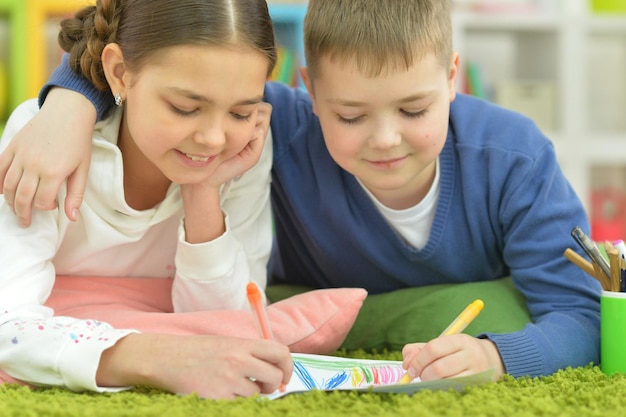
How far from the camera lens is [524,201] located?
1.31m

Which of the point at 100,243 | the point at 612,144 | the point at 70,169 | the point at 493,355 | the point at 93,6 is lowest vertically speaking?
the point at 612,144

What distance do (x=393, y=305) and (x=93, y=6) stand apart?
2.10 ft

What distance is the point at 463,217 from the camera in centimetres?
139

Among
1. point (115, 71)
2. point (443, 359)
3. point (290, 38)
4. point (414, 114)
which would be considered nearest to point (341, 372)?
point (443, 359)

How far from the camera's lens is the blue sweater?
1.28 meters

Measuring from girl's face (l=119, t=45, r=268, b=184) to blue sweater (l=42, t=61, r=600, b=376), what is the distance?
0.46 feet

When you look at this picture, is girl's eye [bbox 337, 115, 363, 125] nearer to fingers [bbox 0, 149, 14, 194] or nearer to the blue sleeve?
the blue sleeve

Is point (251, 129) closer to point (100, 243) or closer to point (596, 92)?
point (100, 243)

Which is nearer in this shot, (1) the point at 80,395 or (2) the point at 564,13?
(1) the point at 80,395

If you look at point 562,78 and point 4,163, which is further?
point 562,78

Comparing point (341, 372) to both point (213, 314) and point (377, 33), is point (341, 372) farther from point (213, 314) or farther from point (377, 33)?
point (377, 33)

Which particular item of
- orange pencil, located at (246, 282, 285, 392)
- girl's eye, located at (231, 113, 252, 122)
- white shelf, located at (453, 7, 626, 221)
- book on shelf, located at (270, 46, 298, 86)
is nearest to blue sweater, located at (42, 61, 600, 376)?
girl's eye, located at (231, 113, 252, 122)

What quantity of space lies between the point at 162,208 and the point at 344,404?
0.51 meters

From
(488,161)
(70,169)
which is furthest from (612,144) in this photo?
(70,169)
